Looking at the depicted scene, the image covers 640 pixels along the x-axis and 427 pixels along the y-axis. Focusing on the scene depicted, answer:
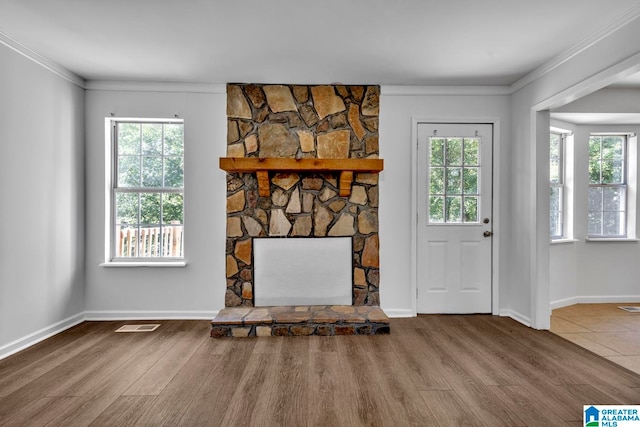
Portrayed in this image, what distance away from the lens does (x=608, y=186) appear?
482 centimetres

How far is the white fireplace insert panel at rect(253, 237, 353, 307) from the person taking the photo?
3979 millimetres

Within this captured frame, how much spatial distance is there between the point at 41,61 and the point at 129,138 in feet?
3.33

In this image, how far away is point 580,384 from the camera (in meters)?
2.45

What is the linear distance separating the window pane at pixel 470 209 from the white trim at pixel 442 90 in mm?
1175

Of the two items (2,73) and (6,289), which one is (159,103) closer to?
(2,73)

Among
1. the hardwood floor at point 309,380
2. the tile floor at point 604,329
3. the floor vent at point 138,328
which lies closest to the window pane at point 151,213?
the floor vent at point 138,328

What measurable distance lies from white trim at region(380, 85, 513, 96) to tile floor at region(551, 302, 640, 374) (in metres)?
2.57

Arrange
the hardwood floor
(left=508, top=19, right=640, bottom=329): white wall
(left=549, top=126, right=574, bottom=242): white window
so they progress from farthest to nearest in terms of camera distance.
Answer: (left=549, top=126, right=574, bottom=242): white window < (left=508, top=19, right=640, bottom=329): white wall < the hardwood floor

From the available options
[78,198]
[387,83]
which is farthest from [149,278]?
[387,83]

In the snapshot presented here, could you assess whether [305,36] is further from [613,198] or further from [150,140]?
[613,198]

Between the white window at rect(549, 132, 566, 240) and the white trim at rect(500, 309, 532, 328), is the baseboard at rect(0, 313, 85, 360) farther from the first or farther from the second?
the white window at rect(549, 132, 566, 240)

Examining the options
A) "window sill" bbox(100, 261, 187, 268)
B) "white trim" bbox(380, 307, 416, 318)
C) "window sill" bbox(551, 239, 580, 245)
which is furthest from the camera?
"window sill" bbox(551, 239, 580, 245)

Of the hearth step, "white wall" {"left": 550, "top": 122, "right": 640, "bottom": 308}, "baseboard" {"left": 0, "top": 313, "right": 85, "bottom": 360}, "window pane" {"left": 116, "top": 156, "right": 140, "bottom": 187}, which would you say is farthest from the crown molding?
"baseboard" {"left": 0, "top": 313, "right": 85, "bottom": 360}

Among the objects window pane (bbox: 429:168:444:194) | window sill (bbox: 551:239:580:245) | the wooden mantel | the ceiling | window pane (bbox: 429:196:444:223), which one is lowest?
window sill (bbox: 551:239:580:245)
